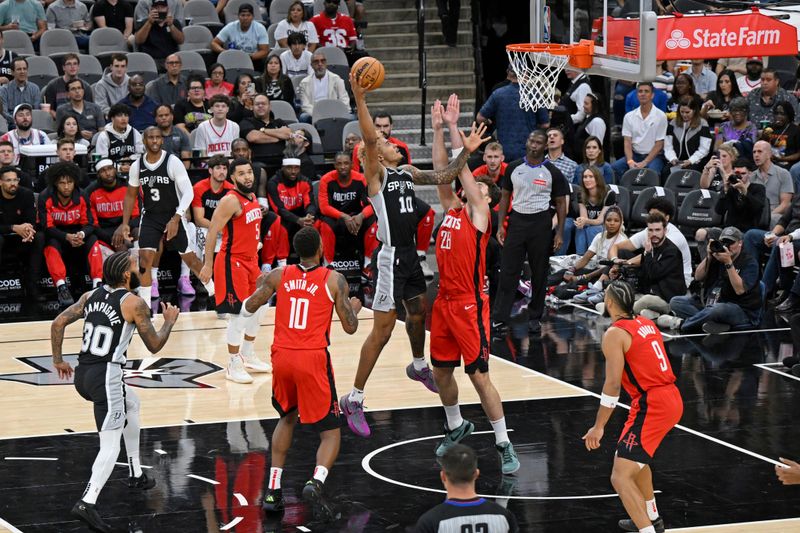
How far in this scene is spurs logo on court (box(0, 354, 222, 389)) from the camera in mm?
10672

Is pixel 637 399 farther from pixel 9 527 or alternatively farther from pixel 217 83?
pixel 217 83

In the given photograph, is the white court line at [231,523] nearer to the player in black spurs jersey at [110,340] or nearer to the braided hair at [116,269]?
the player in black spurs jersey at [110,340]

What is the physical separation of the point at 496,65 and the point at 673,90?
377 cm

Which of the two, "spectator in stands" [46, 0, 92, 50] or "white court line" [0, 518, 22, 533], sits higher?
"spectator in stands" [46, 0, 92, 50]

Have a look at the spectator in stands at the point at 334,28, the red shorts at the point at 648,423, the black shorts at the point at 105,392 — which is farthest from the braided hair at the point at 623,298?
the spectator in stands at the point at 334,28

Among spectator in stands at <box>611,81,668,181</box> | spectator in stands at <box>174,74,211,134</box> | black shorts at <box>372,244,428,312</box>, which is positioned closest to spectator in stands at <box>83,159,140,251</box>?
spectator in stands at <box>174,74,211,134</box>

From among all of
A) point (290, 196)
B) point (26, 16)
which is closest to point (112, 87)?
point (26, 16)

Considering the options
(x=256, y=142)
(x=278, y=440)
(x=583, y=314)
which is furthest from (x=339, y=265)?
(x=278, y=440)

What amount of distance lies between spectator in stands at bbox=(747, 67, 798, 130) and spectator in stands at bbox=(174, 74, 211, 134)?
680 cm

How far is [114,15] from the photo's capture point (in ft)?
59.8

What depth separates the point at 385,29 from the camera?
65.6 ft

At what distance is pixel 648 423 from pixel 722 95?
10.6 m

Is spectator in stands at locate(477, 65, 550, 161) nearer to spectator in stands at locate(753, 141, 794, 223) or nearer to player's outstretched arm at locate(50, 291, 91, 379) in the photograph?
spectator in stands at locate(753, 141, 794, 223)

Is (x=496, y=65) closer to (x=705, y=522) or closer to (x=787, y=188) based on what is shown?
(x=787, y=188)
